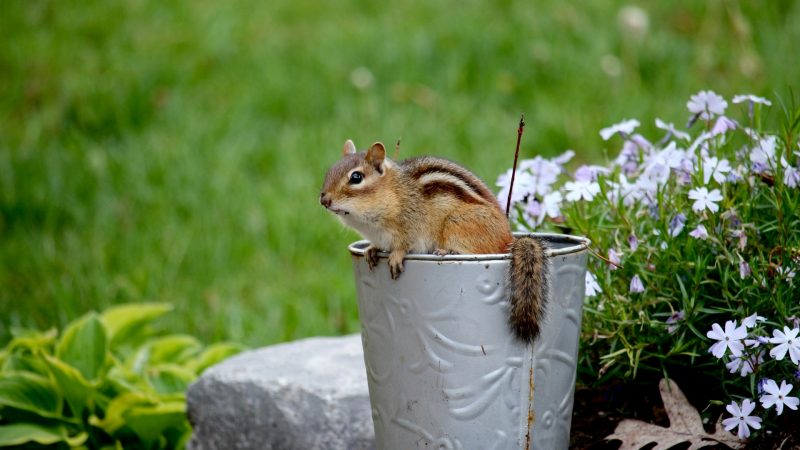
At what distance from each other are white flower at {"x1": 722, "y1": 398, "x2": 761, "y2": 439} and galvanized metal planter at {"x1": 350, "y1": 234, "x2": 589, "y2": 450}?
0.33m

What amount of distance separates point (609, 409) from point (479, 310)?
27.5 inches

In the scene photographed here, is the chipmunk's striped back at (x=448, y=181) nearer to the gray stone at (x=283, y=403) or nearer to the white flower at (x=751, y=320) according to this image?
the white flower at (x=751, y=320)

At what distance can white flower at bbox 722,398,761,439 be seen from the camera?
188cm

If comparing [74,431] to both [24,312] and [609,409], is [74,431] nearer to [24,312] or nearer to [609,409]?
[24,312]

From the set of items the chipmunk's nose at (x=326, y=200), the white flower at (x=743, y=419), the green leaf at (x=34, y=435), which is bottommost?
the green leaf at (x=34, y=435)

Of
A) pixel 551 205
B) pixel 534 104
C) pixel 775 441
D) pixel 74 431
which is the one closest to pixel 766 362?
pixel 775 441

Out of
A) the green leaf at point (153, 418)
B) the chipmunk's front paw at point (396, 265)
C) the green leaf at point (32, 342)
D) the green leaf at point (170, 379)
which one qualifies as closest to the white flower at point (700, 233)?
the chipmunk's front paw at point (396, 265)

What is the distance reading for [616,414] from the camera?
2.29m

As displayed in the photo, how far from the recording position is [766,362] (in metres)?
1.91

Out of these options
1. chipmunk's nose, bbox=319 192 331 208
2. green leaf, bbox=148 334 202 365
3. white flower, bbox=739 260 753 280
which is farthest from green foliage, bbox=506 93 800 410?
green leaf, bbox=148 334 202 365

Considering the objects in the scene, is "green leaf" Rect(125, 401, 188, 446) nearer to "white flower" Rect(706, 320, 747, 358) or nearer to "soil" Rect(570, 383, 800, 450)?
"soil" Rect(570, 383, 800, 450)

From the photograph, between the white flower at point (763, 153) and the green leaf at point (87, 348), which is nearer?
the white flower at point (763, 153)

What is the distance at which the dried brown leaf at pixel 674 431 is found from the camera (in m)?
2.01

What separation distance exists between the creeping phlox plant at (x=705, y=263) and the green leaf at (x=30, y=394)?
5.09 ft
